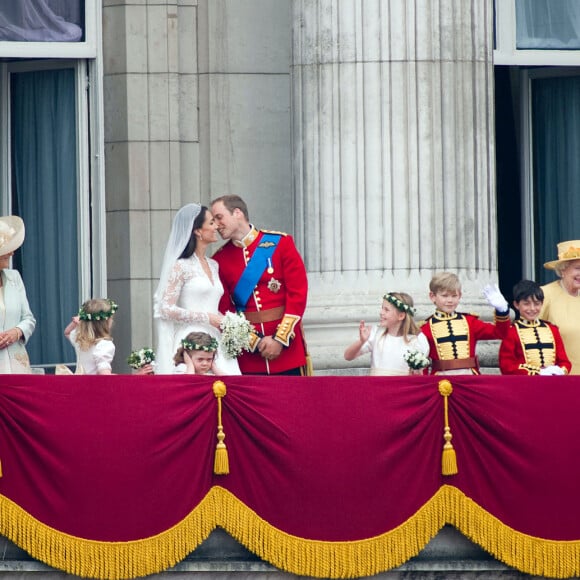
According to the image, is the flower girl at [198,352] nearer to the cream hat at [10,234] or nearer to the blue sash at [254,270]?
the blue sash at [254,270]

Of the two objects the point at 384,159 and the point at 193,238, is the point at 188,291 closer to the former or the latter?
the point at 193,238

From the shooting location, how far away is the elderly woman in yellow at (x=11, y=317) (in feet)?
48.8

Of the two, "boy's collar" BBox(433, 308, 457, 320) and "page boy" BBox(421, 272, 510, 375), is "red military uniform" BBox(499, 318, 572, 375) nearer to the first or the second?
"page boy" BBox(421, 272, 510, 375)

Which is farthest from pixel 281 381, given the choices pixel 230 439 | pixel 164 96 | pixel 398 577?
pixel 164 96

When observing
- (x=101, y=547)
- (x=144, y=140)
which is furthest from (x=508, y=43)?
(x=101, y=547)

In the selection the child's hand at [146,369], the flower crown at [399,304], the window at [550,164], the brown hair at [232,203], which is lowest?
the child's hand at [146,369]

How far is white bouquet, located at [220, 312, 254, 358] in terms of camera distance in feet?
48.0

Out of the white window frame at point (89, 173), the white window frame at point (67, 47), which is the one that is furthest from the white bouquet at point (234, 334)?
the white window frame at point (67, 47)

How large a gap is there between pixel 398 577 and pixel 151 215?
4.60 meters

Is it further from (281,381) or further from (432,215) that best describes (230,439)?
(432,215)

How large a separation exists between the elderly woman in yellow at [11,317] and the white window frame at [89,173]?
2365 millimetres

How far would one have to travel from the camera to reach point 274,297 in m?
15.3

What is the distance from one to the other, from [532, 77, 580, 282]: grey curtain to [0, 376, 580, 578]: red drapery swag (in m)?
4.54

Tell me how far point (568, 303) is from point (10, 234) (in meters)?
3.84
